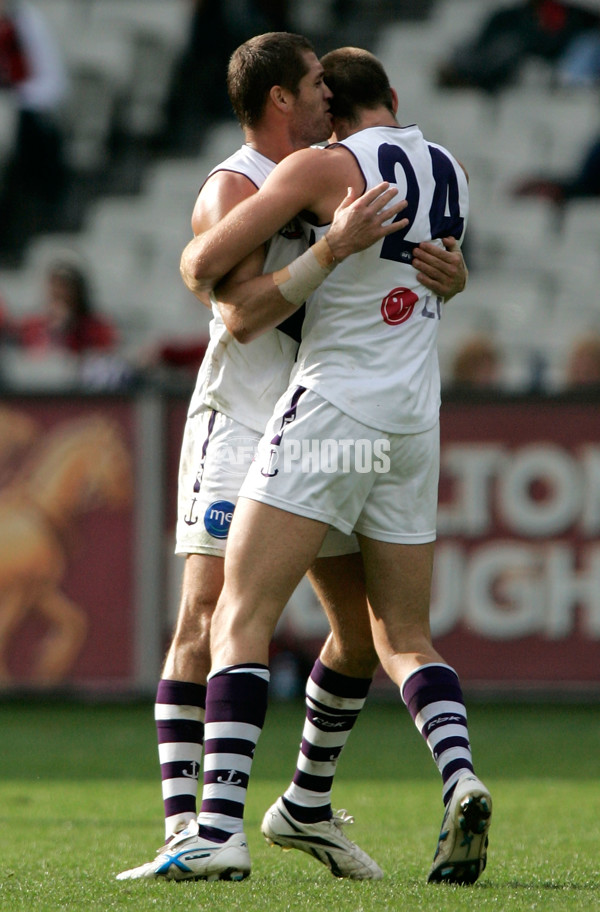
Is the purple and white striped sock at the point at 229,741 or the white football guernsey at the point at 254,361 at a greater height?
the white football guernsey at the point at 254,361

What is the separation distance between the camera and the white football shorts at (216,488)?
156 inches

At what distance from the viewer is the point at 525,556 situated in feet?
26.5

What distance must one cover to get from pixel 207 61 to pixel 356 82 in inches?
403

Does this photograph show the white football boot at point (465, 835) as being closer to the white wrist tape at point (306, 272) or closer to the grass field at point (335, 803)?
the grass field at point (335, 803)

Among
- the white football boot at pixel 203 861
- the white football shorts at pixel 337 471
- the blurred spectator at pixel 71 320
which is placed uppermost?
the blurred spectator at pixel 71 320

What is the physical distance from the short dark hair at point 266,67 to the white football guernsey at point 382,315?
0.27 meters

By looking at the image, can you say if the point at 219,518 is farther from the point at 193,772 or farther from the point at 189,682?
the point at 193,772

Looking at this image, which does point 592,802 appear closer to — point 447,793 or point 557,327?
point 447,793

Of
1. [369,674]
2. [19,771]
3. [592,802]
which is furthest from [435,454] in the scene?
[19,771]

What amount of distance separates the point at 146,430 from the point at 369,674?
4.45 metres

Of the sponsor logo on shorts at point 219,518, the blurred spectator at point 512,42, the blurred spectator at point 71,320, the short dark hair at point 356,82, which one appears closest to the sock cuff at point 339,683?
the sponsor logo on shorts at point 219,518

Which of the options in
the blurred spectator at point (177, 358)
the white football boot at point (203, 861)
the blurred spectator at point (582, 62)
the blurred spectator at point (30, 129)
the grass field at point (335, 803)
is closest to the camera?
the grass field at point (335, 803)

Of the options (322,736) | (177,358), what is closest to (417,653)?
(322,736)

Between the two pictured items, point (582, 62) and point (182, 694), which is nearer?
point (182, 694)
